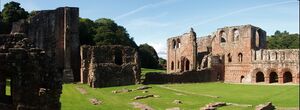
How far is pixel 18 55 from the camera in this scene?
15109 mm

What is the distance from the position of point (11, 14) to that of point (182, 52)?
1030 inches

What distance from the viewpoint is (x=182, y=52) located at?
191 ft

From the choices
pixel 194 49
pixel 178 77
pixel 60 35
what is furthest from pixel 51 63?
pixel 194 49

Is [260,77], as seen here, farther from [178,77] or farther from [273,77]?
[178,77]

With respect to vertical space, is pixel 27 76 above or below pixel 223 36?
below

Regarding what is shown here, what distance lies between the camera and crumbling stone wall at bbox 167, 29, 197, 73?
5543cm

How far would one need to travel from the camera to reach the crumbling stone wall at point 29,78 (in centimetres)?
1505

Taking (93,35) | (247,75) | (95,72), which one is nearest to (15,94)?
(95,72)

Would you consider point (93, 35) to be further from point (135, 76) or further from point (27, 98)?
point (27, 98)

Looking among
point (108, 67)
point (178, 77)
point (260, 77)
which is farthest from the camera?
point (260, 77)

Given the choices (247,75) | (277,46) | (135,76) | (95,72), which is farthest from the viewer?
(277,46)

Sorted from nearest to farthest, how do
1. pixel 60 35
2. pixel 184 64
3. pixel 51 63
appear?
pixel 51 63 < pixel 60 35 < pixel 184 64

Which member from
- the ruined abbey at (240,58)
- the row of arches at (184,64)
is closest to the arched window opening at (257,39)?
the ruined abbey at (240,58)

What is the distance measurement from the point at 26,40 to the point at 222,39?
145ft
